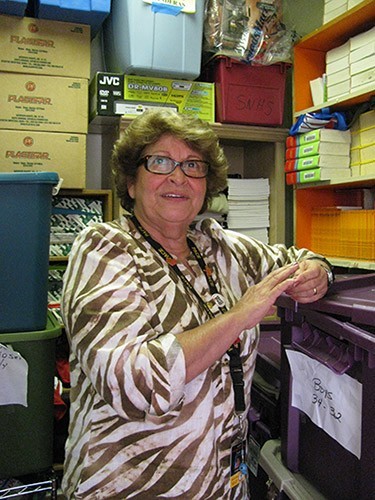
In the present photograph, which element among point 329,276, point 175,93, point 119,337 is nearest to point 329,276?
point 329,276

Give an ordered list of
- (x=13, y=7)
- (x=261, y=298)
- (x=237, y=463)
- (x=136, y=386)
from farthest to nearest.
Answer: (x=13, y=7) → (x=237, y=463) → (x=261, y=298) → (x=136, y=386)

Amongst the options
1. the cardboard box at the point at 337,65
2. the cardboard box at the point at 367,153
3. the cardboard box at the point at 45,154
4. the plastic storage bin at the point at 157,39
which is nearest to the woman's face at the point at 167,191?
the cardboard box at the point at 45,154

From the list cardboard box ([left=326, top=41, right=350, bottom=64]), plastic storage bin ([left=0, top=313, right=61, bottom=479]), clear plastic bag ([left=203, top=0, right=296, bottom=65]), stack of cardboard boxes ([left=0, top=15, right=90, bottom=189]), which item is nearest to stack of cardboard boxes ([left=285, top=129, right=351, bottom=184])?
cardboard box ([left=326, top=41, right=350, bottom=64])

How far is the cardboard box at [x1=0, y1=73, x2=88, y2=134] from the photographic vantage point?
6.65ft

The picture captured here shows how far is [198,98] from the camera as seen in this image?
2.29 meters

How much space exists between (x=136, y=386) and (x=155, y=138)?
689mm

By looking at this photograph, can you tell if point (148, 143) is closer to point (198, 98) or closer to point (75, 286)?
point (75, 286)

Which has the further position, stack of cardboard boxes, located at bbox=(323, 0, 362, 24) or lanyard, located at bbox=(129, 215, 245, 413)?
stack of cardboard boxes, located at bbox=(323, 0, 362, 24)

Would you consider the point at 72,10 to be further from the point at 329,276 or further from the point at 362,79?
the point at 329,276

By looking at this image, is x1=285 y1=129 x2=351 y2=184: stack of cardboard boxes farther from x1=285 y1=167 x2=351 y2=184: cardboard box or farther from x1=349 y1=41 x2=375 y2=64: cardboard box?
x1=349 y1=41 x2=375 y2=64: cardboard box

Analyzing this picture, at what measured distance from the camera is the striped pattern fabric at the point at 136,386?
933mm

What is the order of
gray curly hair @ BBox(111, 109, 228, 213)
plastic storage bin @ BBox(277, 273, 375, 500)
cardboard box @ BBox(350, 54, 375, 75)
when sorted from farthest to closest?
cardboard box @ BBox(350, 54, 375, 75), gray curly hair @ BBox(111, 109, 228, 213), plastic storage bin @ BBox(277, 273, 375, 500)

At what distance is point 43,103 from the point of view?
2.07m

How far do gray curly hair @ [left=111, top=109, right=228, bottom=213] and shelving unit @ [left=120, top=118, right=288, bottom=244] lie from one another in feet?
3.22
